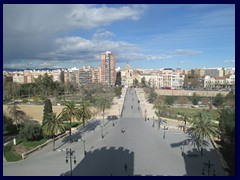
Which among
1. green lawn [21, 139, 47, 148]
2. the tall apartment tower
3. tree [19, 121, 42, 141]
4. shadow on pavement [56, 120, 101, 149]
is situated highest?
the tall apartment tower

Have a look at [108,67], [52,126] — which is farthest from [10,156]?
[108,67]

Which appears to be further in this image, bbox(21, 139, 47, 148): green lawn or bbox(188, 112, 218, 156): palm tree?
Result: bbox(21, 139, 47, 148): green lawn

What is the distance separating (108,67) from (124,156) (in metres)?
64.2

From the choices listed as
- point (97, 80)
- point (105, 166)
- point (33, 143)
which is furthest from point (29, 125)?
point (97, 80)

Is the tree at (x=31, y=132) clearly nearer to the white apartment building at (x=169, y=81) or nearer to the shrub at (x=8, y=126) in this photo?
the shrub at (x=8, y=126)

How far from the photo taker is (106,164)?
13438mm

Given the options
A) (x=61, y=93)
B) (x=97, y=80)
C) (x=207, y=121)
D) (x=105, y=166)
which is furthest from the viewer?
(x=97, y=80)

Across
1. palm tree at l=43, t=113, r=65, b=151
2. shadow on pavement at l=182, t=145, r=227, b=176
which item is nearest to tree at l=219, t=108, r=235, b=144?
shadow on pavement at l=182, t=145, r=227, b=176

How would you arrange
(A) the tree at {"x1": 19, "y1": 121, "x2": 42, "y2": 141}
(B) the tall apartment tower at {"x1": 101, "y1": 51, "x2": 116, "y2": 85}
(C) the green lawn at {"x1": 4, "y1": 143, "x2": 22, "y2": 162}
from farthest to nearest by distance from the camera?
1. (B) the tall apartment tower at {"x1": 101, "y1": 51, "x2": 116, "y2": 85}
2. (A) the tree at {"x1": 19, "y1": 121, "x2": 42, "y2": 141}
3. (C) the green lawn at {"x1": 4, "y1": 143, "x2": 22, "y2": 162}

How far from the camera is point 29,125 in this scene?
18188 mm

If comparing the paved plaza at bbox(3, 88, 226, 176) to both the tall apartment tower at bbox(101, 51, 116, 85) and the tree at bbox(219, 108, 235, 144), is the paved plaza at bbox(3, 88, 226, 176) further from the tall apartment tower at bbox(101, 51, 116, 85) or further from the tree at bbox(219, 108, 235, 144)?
the tall apartment tower at bbox(101, 51, 116, 85)

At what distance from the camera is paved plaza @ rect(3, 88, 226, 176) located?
12.7 meters
